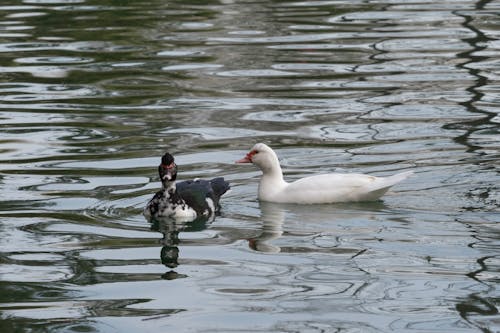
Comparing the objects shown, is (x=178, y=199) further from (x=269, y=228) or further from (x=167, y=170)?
(x=269, y=228)

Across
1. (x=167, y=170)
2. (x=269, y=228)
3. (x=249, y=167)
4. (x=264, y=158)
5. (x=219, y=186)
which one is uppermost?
(x=167, y=170)

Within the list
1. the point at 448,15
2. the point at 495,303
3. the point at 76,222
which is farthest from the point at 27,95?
the point at 495,303

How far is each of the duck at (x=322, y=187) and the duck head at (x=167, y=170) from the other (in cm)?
89

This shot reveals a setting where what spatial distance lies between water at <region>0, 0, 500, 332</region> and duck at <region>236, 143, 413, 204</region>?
0.13 m

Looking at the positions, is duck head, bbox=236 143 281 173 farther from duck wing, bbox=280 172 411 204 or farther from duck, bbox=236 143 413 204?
duck wing, bbox=280 172 411 204

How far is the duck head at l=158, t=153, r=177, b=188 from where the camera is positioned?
11.7 meters

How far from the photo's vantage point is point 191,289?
9.48 m

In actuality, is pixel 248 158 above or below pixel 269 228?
above

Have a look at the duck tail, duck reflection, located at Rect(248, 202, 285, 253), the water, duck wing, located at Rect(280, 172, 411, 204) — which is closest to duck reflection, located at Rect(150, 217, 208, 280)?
the water

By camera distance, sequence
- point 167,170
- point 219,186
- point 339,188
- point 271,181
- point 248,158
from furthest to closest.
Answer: point 248,158
point 271,181
point 219,186
point 339,188
point 167,170

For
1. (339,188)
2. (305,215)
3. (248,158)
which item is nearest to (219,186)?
(248,158)

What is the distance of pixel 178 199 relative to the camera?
38.8ft

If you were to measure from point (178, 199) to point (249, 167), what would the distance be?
201 centimetres

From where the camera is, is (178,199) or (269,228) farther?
(178,199)
